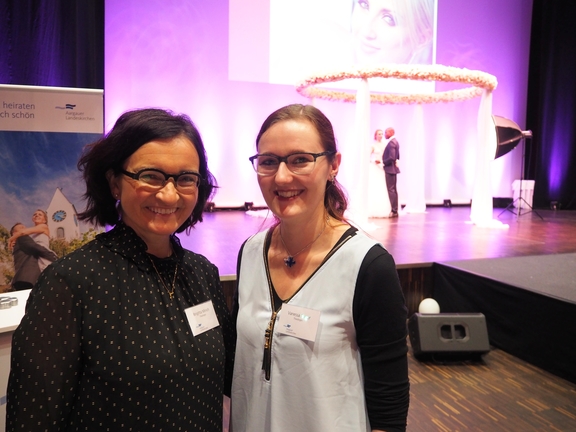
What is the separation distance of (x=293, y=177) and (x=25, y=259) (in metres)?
2.24

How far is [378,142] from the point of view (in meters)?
9.40

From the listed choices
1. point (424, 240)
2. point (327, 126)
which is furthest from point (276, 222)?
point (424, 240)

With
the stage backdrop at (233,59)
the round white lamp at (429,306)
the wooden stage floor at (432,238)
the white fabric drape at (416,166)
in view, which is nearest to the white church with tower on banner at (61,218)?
the wooden stage floor at (432,238)

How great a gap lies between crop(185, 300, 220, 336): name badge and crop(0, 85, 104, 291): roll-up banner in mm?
1920

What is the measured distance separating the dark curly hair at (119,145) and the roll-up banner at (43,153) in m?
1.76

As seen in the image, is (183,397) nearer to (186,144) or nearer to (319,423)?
(319,423)

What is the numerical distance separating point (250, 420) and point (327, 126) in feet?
2.77

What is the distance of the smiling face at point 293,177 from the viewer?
1272 mm

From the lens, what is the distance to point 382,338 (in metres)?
1.19

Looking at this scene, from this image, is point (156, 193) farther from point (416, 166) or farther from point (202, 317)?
point (416, 166)

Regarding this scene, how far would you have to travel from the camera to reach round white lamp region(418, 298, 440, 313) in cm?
361

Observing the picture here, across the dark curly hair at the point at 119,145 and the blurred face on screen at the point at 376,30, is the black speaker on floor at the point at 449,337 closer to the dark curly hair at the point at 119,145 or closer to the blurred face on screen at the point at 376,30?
the dark curly hair at the point at 119,145

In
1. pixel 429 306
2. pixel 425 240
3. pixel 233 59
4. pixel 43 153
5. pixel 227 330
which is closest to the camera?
pixel 227 330

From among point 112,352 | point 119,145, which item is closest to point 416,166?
point 119,145
